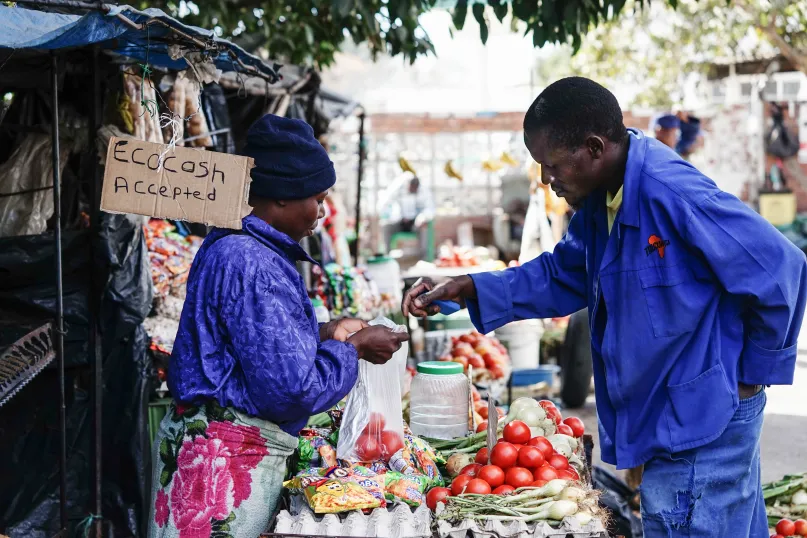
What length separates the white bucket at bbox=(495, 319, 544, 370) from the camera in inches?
324

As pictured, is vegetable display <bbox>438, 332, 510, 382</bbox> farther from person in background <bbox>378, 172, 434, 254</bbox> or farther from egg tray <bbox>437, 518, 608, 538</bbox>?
person in background <bbox>378, 172, 434, 254</bbox>

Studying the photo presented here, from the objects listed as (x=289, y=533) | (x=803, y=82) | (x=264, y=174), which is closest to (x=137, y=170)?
(x=264, y=174)

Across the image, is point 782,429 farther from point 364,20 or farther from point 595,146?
point 595,146

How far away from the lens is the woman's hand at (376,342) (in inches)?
105

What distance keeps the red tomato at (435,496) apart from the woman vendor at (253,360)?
19.0 inches

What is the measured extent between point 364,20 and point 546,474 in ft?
12.5

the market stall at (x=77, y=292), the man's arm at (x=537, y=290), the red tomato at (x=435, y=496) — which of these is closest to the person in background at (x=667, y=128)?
the market stall at (x=77, y=292)

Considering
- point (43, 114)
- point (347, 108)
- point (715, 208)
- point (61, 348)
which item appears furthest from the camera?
point (347, 108)

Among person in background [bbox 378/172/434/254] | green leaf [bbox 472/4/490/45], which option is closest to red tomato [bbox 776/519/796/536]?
green leaf [bbox 472/4/490/45]

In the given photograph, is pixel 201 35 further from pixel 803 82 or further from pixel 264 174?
pixel 803 82

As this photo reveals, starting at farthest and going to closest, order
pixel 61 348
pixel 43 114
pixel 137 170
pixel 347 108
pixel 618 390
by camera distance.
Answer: pixel 347 108 < pixel 43 114 < pixel 61 348 < pixel 137 170 < pixel 618 390

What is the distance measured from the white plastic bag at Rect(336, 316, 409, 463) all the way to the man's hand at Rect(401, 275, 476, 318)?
13 centimetres

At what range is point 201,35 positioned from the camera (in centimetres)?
323

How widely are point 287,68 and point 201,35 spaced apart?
363cm
